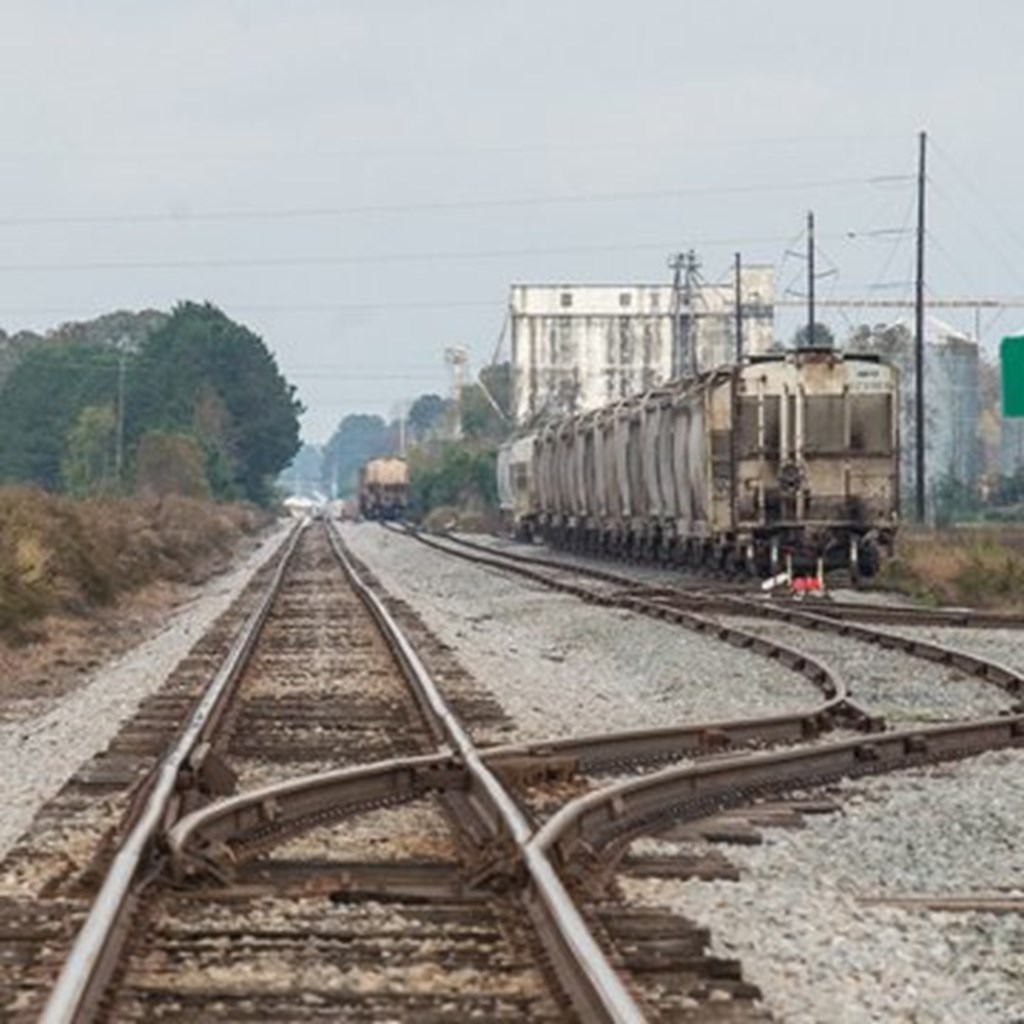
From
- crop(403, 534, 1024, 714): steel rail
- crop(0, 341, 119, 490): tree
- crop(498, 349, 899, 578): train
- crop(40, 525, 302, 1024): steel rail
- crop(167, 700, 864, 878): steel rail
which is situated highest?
crop(0, 341, 119, 490): tree

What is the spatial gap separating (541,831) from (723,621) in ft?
58.9

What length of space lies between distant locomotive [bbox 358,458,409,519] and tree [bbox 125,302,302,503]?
9879 mm

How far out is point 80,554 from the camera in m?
34.4

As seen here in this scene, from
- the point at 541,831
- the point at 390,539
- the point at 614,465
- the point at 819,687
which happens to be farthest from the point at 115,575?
the point at 390,539

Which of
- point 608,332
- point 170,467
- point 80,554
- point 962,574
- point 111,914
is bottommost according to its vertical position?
point 962,574

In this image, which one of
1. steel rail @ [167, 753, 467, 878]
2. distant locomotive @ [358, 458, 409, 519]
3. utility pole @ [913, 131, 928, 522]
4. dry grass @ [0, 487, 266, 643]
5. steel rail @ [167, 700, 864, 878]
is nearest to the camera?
steel rail @ [167, 753, 467, 878]

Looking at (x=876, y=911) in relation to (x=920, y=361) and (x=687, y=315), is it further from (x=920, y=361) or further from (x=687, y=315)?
(x=687, y=315)

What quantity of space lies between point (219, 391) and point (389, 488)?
1804 centimetres

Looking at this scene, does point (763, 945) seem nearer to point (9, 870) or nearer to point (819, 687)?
point (9, 870)

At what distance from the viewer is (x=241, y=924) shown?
763 cm

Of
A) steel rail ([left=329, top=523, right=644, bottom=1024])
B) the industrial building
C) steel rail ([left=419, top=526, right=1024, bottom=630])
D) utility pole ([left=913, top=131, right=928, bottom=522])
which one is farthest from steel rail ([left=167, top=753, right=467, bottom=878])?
the industrial building

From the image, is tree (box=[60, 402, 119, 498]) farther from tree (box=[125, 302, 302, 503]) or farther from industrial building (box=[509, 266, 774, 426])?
industrial building (box=[509, 266, 774, 426])

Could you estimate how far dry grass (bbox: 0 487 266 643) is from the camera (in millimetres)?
26797

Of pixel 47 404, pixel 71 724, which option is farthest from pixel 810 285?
pixel 47 404
